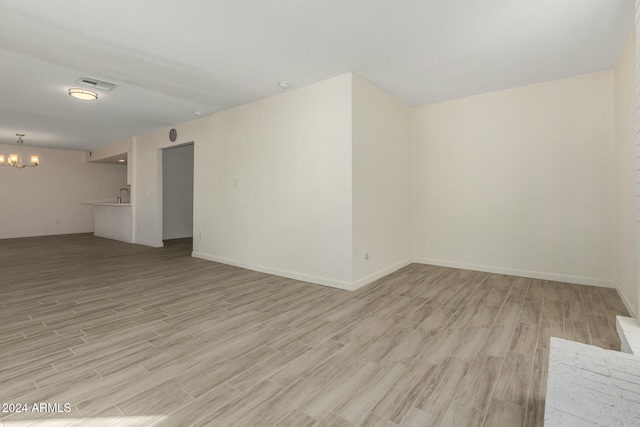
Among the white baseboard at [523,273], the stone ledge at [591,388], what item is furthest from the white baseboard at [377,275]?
the stone ledge at [591,388]

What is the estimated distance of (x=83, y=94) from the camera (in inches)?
165

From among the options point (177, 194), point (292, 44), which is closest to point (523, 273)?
point (292, 44)

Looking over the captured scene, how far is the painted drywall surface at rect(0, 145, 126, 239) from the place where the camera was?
27.4 feet

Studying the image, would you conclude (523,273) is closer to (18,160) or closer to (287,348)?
(287,348)

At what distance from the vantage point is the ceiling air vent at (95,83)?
374cm

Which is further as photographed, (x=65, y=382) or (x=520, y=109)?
(x=520, y=109)

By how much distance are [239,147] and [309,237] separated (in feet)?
6.41

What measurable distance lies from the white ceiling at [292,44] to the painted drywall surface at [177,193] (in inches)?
150

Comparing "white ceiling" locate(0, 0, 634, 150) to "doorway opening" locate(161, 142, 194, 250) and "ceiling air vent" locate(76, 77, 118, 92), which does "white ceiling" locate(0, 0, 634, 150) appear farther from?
"doorway opening" locate(161, 142, 194, 250)

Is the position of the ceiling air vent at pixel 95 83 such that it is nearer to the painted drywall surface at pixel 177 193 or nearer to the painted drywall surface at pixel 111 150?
the painted drywall surface at pixel 111 150

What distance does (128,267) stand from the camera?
4785 mm

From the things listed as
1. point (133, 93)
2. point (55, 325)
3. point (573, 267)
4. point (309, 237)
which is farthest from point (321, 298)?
point (133, 93)

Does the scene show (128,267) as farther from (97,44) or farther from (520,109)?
(520,109)

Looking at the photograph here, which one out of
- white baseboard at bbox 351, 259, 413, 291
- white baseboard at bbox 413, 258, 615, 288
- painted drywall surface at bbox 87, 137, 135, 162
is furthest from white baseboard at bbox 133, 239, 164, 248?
white baseboard at bbox 413, 258, 615, 288
